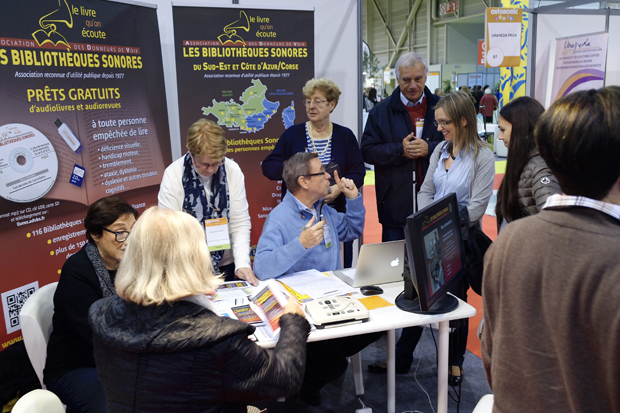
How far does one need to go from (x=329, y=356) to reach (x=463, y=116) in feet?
5.16

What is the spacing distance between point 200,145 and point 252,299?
0.85 meters

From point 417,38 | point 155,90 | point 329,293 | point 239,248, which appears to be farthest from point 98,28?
point 417,38

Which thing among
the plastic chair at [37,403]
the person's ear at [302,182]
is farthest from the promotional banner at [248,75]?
the plastic chair at [37,403]

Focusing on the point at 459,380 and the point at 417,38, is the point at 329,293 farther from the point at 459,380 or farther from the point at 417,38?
the point at 417,38

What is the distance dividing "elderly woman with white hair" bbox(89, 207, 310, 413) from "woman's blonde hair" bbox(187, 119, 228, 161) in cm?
109

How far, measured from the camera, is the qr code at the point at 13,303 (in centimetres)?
254

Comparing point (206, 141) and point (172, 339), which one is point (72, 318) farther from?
point (206, 141)

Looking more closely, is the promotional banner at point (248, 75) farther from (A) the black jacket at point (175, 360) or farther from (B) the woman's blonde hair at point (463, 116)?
(A) the black jacket at point (175, 360)

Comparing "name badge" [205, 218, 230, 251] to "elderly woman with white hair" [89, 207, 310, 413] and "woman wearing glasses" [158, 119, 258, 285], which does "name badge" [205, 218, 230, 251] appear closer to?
"woman wearing glasses" [158, 119, 258, 285]

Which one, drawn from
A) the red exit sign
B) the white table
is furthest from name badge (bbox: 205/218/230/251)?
the red exit sign

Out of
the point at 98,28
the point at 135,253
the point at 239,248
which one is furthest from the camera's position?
the point at 98,28

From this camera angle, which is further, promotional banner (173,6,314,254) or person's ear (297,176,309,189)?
promotional banner (173,6,314,254)

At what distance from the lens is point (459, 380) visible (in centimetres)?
287

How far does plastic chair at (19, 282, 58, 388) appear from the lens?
206 centimetres
